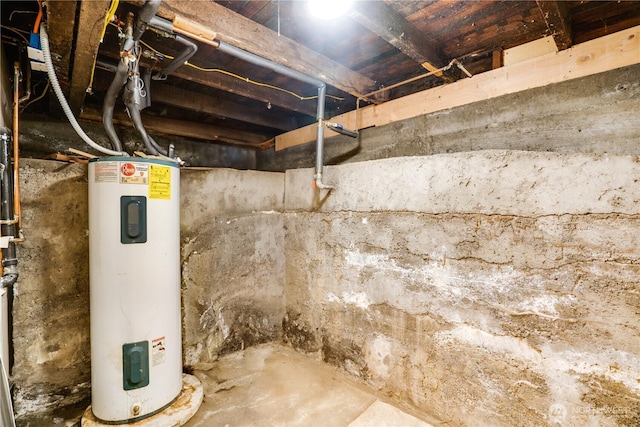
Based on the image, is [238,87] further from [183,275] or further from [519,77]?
[519,77]

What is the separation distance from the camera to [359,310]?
2092mm

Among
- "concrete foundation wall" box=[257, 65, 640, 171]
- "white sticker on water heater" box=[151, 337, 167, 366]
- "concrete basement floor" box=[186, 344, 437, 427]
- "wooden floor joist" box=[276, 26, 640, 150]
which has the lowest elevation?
"concrete basement floor" box=[186, 344, 437, 427]

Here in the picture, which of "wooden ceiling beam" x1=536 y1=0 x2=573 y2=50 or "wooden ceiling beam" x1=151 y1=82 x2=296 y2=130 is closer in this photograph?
"wooden ceiling beam" x1=536 y1=0 x2=573 y2=50

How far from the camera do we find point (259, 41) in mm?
1607

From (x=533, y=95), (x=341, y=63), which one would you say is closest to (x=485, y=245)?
(x=533, y=95)

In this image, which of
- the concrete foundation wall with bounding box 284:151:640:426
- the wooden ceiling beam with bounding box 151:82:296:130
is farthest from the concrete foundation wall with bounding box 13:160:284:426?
the wooden ceiling beam with bounding box 151:82:296:130

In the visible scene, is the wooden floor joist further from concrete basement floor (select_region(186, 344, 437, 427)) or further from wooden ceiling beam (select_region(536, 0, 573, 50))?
concrete basement floor (select_region(186, 344, 437, 427))

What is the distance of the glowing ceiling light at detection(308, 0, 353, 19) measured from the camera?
48.8 inches

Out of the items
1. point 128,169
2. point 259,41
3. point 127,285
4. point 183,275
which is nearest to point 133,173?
point 128,169

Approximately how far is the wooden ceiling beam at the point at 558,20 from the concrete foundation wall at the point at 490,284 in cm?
59

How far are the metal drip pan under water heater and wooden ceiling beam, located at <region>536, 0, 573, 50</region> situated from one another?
2.00 meters

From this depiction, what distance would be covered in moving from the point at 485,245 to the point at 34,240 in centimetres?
249

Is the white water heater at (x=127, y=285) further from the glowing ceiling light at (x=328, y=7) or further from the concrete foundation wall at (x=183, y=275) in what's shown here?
the glowing ceiling light at (x=328, y=7)

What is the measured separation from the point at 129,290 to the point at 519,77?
8.01 ft
